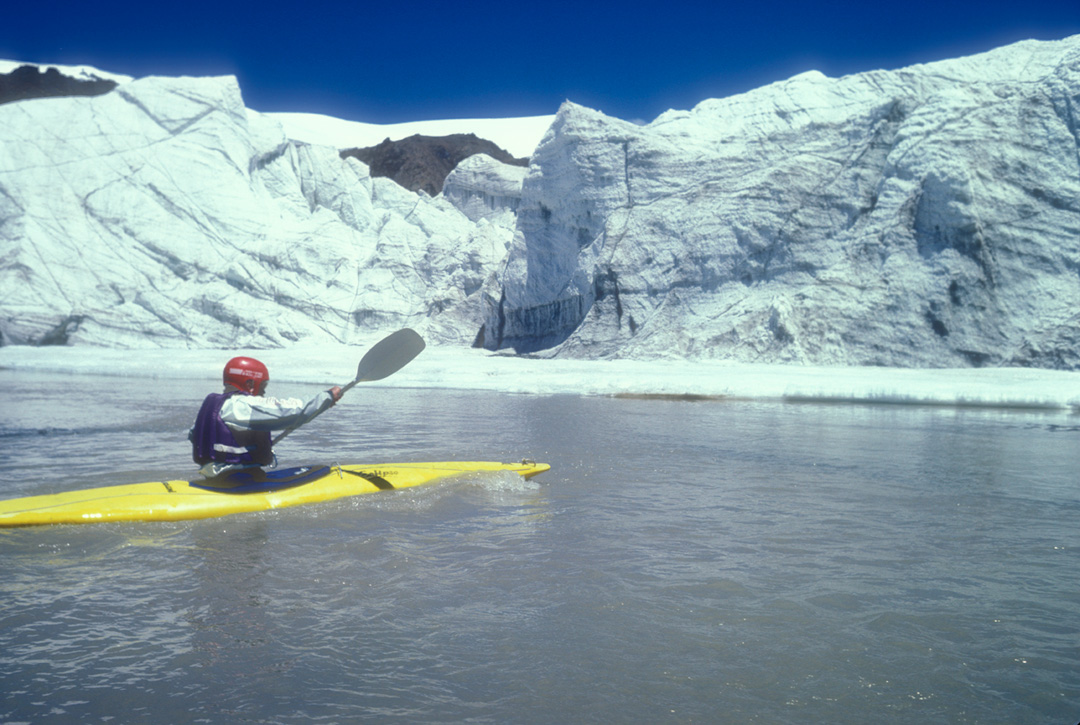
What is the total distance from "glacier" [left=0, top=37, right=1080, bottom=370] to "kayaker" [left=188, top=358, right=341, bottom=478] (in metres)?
13.5

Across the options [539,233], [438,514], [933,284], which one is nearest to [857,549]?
[438,514]

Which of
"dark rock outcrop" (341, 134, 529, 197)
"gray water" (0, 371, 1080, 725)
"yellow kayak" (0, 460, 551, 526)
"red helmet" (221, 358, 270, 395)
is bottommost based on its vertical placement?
"gray water" (0, 371, 1080, 725)

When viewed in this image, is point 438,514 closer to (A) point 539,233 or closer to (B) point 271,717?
(B) point 271,717

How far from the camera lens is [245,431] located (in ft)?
15.6

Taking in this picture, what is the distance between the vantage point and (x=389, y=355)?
6609mm

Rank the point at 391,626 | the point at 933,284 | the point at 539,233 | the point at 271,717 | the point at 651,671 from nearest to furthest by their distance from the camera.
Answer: the point at 271,717 < the point at 651,671 < the point at 391,626 < the point at 933,284 < the point at 539,233

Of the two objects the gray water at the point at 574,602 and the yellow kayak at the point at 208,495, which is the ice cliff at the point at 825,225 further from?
the yellow kayak at the point at 208,495

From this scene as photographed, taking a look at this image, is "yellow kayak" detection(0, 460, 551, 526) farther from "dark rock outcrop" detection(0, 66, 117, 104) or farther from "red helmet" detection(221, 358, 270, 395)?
"dark rock outcrop" detection(0, 66, 117, 104)

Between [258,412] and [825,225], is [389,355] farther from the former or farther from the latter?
[825,225]

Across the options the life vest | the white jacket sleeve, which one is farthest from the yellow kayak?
the white jacket sleeve

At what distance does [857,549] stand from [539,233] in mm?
20353

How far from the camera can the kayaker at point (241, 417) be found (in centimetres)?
455

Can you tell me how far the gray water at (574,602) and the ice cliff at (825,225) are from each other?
35.6 ft

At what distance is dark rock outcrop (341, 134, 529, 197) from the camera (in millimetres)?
56312
